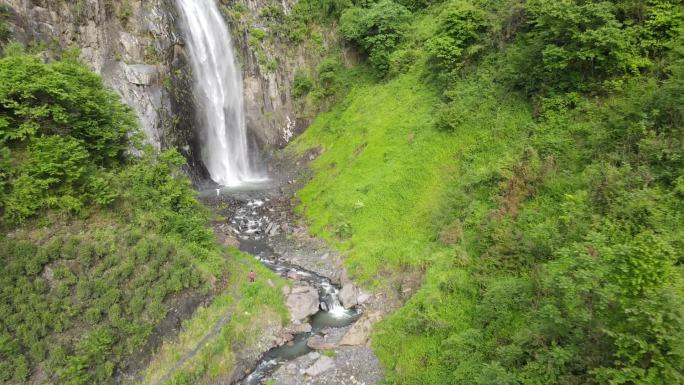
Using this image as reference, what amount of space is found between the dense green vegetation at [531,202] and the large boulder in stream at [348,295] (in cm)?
91

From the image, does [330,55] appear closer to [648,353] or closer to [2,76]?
[2,76]

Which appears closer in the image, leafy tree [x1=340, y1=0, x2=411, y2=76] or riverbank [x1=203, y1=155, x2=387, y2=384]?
riverbank [x1=203, y1=155, x2=387, y2=384]

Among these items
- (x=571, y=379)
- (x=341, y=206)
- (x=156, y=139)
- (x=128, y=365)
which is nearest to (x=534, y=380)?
(x=571, y=379)

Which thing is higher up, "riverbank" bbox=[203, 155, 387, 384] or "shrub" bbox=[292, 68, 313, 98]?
"shrub" bbox=[292, 68, 313, 98]

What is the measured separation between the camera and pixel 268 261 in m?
20.3

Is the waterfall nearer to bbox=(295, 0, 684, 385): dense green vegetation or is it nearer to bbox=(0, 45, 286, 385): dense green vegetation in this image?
bbox=(295, 0, 684, 385): dense green vegetation

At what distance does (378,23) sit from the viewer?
3097 centimetres

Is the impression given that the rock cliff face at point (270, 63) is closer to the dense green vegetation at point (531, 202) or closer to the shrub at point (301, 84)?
the shrub at point (301, 84)

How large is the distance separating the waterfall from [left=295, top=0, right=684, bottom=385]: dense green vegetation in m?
8.85

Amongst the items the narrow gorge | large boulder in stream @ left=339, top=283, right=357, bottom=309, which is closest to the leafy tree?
the narrow gorge

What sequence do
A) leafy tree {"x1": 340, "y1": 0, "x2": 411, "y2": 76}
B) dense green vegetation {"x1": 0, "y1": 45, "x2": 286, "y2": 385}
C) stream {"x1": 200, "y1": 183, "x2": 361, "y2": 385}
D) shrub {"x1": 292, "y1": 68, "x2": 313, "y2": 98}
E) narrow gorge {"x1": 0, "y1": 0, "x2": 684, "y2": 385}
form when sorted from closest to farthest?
narrow gorge {"x1": 0, "y1": 0, "x2": 684, "y2": 385} → dense green vegetation {"x1": 0, "y1": 45, "x2": 286, "y2": 385} → stream {"x1": 200, "y1": 183, "x2": 361, "y2": 385} → leafy tree {"x1": 340, "y1": 0, "x2": 411, "y2": 76} → shrub {"x1": 292, "y1": 68, "x2": 313, "y2": 98}

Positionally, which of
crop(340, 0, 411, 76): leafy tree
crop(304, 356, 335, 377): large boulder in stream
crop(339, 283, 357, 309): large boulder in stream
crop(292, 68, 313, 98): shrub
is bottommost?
crop(304, 356, 335, 377): large boulder in stream

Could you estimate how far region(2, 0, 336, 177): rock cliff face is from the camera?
23375 mm

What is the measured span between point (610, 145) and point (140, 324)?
56.6 feet
